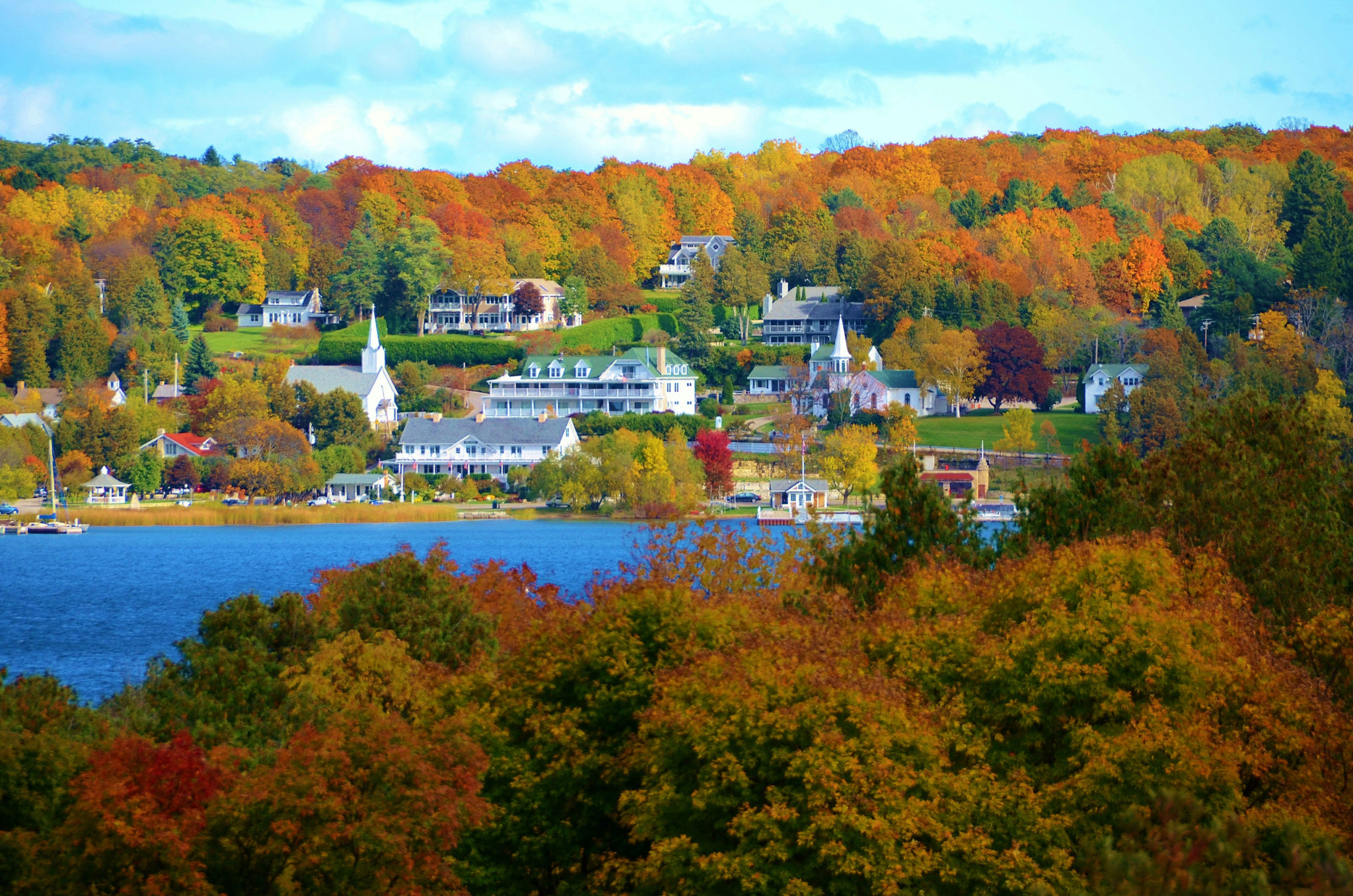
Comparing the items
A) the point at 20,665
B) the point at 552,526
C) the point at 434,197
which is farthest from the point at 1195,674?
the point at 434,197

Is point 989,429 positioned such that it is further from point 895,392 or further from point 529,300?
point 529,300

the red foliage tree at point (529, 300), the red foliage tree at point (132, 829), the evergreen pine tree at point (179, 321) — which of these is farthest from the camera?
the red foliage tree at point (529, 300)

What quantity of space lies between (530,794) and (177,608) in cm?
4005

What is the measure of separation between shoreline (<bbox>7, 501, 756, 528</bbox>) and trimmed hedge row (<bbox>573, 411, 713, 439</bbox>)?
9.86 meters

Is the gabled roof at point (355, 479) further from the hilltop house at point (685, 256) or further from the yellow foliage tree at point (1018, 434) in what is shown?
the hilltop house at point (685, 256)

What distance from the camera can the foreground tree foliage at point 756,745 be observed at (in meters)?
16.2

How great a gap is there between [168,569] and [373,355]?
40473 mm

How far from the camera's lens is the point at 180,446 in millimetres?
92438

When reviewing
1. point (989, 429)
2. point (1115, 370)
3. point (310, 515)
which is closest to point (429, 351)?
point (310, 515)

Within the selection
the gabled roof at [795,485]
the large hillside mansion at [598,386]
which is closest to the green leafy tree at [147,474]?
the large hillside mansion at [598,386]

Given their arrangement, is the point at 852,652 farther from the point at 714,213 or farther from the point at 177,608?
the point at 714,213

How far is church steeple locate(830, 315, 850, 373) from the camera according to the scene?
4045 inches

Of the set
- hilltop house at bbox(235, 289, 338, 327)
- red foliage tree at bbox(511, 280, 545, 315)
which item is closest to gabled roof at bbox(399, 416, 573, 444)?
red foliage tree at bbox(511, 280, 545, 315)

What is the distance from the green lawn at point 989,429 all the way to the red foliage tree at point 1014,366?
1468 mm
